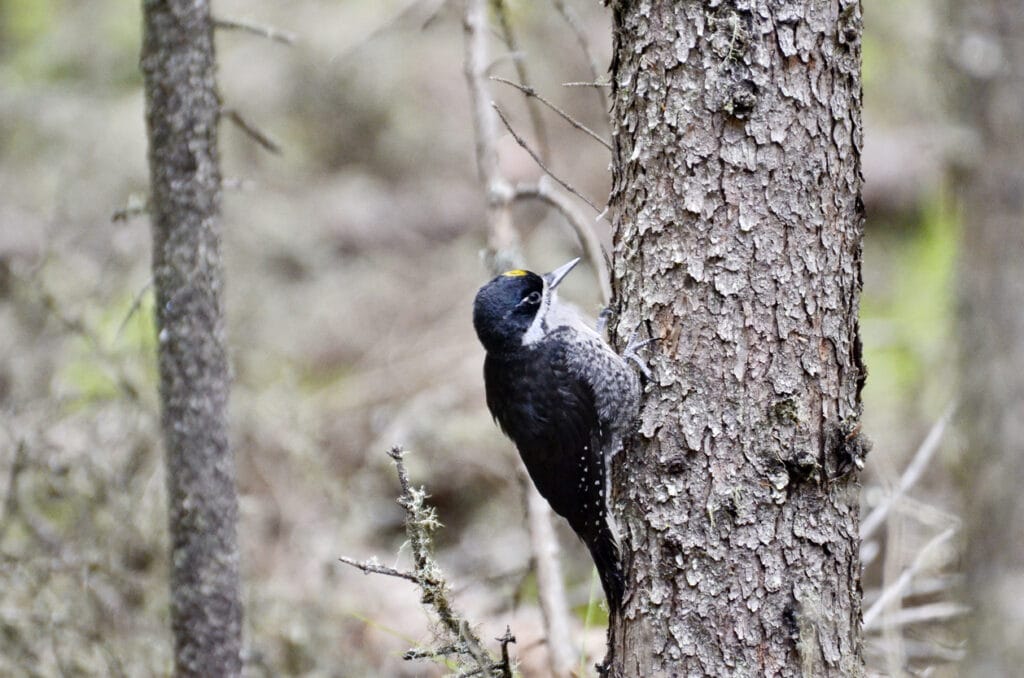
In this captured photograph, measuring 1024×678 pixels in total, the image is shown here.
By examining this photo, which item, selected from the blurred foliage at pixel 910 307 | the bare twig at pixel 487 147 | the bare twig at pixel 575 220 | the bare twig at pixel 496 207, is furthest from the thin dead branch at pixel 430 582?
the blurred foliage at pixel 910 307

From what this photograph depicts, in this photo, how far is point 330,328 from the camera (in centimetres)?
784

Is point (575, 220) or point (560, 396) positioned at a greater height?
point (575, 220)

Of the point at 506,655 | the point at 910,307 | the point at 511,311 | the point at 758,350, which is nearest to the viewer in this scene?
the point at 506,655

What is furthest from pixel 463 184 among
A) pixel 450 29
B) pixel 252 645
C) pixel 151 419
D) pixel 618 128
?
pixel 618 128

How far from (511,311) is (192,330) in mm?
1070

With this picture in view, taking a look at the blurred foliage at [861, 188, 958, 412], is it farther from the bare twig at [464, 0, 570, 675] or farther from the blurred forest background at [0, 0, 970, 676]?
the bare twig at [464, 0, 570, 675]

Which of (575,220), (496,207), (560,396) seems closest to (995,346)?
(560,396)

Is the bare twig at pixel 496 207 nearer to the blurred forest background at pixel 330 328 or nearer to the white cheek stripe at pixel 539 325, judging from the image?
the blurred forest background at pixel 330 328

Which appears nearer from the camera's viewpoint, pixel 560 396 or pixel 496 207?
pixel 560 396

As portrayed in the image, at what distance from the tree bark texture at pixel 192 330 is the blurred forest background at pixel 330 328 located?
187mm

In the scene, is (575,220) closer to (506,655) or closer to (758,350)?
(758,350)

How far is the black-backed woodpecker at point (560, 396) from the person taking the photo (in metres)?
2.68

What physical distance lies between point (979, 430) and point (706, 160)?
939mm

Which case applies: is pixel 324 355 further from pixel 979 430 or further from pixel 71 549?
pixel 979 430
